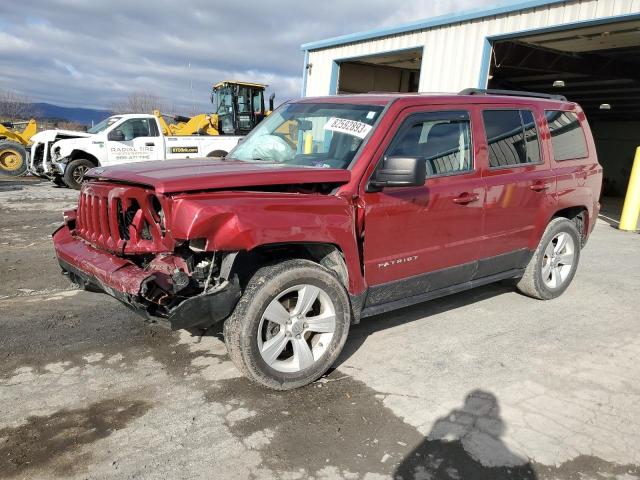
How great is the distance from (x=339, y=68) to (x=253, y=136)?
1064cm

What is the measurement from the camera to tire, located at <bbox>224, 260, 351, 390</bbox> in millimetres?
3020

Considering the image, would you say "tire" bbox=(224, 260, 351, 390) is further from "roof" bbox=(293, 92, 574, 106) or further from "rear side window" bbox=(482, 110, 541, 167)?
"rear side window" bbox=(482, 110, 541, 167)

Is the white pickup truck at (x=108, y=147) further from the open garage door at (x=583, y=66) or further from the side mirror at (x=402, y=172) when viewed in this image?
the side mirror at (x=402, y=172)

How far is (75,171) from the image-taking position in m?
13.4

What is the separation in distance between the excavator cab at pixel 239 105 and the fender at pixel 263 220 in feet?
50.9

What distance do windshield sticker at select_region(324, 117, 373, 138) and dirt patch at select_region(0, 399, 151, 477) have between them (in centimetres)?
227

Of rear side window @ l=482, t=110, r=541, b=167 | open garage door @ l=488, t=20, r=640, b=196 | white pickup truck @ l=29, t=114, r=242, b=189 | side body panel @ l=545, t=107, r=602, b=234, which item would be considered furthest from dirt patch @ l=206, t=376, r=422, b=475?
white pickup truck @ l=29, t=114, r=242, b=189

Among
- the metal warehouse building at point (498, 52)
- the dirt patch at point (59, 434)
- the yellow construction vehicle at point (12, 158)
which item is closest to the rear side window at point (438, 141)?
the dirt patch at point (59, 434)

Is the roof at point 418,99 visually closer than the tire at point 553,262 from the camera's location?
Yes

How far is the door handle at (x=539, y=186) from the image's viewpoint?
14.8ft

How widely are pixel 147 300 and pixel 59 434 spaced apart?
2.76ft

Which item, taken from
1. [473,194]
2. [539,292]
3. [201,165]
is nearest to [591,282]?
[539,292]

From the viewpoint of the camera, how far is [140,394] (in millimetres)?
3188

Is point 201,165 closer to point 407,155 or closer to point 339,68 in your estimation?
point 407,155
